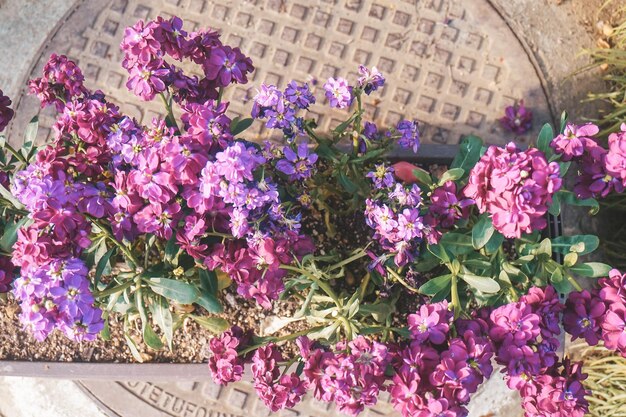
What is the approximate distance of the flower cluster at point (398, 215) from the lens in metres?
1.57

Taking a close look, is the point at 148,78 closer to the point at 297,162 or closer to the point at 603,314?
the point at 297,162

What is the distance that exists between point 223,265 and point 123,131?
1.40ft

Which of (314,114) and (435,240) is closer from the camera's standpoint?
(435,240)

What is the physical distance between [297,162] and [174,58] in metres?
0.43

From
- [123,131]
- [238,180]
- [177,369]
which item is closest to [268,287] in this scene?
[238,180]

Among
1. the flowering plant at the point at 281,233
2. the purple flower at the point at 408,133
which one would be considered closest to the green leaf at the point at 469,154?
the flowering plant at the point at 281,233

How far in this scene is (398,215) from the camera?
1577mm

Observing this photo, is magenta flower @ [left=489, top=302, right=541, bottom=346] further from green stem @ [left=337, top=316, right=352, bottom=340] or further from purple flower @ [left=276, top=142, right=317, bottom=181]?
purple flower @ [left=276, top=142, right=317, bottom=181]

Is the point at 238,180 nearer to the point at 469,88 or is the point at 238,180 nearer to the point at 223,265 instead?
the point at 223,265

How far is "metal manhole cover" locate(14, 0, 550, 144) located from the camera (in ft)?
8.79

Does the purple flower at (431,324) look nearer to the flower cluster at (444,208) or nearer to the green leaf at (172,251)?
the flower cluster at (444,208)

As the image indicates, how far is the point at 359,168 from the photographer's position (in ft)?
6.46

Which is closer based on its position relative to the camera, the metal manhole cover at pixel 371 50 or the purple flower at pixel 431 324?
the purple flower at pixel 431 324

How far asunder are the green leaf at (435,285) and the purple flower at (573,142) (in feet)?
1.54
